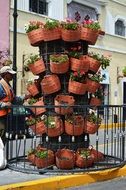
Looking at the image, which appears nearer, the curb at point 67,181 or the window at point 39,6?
the curb at point 67,181

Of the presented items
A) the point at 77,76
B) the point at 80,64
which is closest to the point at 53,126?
the point at 77,76

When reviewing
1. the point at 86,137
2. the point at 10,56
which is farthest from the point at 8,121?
the point at 10,56

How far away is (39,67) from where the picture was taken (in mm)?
9133

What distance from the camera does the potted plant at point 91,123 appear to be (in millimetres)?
8969

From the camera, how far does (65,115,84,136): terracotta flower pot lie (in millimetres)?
8836

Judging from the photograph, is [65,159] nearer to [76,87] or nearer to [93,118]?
[93,118]

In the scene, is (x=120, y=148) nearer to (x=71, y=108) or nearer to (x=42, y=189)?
(x=71, y=108)

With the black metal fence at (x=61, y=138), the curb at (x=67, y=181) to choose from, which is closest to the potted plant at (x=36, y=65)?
the black metal fence at (x=61, y=138)

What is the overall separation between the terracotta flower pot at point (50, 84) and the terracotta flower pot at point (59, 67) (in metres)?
0.12

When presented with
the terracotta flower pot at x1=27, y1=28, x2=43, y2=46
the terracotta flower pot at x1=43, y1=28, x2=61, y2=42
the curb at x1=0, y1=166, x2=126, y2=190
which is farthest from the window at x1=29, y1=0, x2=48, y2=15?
the curb at x1=0, y1=166, x2=126, y2=190

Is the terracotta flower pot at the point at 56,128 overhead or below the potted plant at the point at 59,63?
below

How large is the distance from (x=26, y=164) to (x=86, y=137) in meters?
1.22

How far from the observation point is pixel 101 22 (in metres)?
28.2

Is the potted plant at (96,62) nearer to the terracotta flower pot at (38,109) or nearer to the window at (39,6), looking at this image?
the terracotta flower pot at (38,109)
